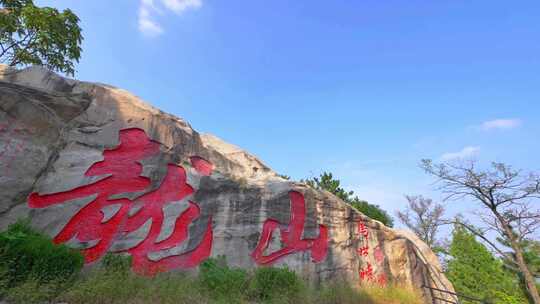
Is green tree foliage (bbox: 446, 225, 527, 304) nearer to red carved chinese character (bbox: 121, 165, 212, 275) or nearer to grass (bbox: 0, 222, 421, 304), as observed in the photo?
grass (bbox: 0, 222, 421, 304)

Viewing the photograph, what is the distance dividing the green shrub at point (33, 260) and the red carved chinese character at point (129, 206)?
115cm

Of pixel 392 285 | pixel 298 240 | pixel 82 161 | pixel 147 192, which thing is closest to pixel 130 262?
pixel 147 192

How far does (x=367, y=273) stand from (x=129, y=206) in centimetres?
642

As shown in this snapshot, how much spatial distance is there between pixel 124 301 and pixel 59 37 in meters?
11.8

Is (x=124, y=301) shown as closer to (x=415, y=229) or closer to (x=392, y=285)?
(x=392, y=285)

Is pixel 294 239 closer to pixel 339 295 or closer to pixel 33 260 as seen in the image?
pixel 339 295

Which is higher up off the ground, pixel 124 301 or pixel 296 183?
pixel 296 183

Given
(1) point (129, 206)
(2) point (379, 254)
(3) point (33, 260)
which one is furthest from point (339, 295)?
(3) point (33, 260)

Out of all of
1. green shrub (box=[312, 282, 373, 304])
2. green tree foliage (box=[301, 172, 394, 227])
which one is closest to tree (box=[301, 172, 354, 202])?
green tree foliage (box=[301, 172, 394, 227])

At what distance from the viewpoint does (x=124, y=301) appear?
4.68m

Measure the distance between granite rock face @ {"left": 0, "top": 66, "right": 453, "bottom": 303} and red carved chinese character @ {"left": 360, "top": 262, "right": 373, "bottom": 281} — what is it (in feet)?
0.11

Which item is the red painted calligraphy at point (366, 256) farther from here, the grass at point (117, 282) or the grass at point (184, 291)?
the grass at point (117, 282)

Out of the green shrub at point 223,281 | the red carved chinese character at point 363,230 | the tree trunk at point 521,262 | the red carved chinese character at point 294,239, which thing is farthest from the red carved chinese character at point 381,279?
the tree trunk at point 521,262

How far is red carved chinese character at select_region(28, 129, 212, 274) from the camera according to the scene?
636 centimetres
